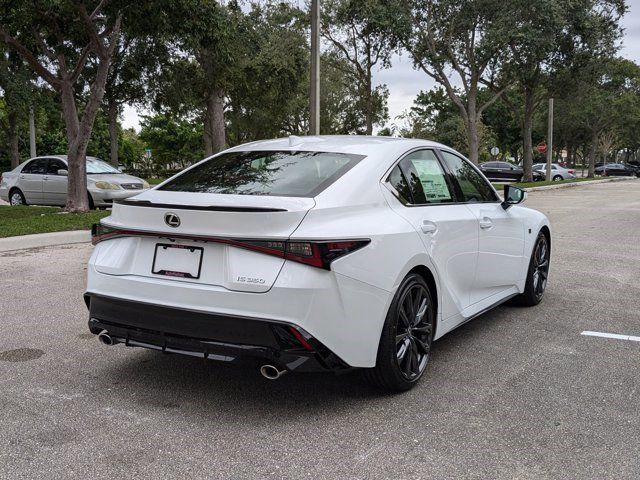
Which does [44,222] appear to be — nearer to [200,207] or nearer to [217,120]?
[217,120]

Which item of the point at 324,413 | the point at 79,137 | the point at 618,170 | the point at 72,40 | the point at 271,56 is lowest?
the point at 324,413

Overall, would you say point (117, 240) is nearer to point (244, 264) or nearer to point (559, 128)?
point (244, 264)

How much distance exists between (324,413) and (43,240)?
8581 millimetres

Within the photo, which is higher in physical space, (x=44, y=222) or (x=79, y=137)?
(x=79, y=137)

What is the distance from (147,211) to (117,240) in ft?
1.13

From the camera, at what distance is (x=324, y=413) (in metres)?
3.63

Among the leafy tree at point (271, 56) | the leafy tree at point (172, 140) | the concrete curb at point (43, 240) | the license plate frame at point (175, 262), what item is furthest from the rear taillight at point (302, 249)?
the leafy tree at point (172, 140)

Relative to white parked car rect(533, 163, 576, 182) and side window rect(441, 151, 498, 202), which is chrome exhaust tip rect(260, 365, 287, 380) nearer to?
side window rect(441, 151, 498, 202)

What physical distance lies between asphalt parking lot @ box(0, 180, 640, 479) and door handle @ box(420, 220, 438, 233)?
0.98m

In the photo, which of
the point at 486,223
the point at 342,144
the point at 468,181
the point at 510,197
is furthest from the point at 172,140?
the point at 342,144

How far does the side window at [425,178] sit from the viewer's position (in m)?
4.35

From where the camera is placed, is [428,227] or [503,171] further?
[503,171]

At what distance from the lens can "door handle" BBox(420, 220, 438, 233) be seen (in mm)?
4072

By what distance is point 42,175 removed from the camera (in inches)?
693
